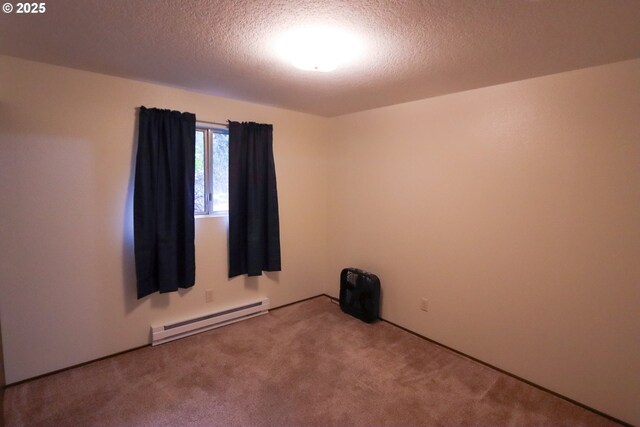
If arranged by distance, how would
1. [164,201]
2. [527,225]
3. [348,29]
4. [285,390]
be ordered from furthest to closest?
[164,201] → [527,225] → [285,390] → [348,29]

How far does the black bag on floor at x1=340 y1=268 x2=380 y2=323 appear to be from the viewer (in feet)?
10.2

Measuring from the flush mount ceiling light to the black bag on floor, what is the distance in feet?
6.93

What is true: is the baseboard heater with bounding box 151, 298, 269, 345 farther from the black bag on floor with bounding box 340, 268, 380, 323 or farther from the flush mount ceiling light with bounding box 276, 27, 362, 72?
the flush mount ceiling light with bounding box 276, 27, 362, 72

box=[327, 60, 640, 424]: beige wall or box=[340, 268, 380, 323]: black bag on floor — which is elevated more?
box=[327, 60, 640, 424]: beige wall

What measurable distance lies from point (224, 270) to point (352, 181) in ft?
5.67

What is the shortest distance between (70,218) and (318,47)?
2.17 m

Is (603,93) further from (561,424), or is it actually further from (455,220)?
(561,424)

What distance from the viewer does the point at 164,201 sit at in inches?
101

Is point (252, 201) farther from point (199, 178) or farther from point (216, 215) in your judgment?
point (199, 178)

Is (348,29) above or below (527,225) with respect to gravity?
above

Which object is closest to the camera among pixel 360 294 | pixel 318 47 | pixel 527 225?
pixel 318 47

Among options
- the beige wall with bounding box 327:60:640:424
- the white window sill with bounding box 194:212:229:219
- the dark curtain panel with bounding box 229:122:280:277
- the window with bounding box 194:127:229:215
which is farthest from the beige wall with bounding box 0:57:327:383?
the beige wall with bounding box 327:60:640:424

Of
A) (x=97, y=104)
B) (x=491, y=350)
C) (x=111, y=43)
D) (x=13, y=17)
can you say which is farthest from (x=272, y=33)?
(x=491, y=350)

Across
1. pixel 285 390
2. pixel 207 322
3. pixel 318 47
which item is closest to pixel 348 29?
pixel 318 47
